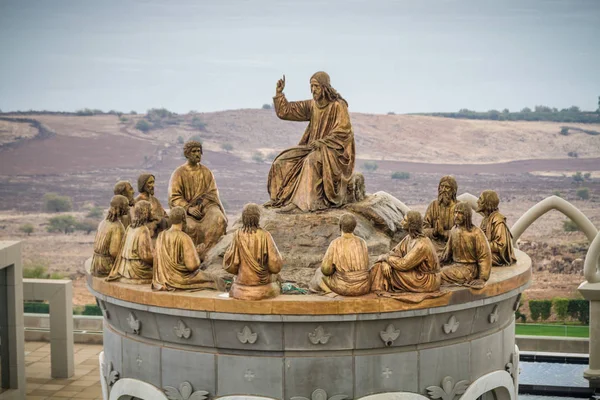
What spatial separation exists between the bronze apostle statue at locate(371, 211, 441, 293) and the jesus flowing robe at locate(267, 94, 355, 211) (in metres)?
2.59

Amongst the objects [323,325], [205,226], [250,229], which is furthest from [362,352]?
[205,226]

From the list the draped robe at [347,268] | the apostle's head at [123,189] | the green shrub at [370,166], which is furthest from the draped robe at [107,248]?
the green shrub at [370,166]

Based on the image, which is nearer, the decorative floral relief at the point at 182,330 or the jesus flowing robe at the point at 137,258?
the decorative floral relief at the point at 182,330

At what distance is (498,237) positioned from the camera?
1748 centimetres

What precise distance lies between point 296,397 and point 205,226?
3.94 meters

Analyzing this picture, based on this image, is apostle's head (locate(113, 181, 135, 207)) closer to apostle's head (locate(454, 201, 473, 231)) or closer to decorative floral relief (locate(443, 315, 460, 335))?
apostle's head (locate(454, 201, 473, 231))

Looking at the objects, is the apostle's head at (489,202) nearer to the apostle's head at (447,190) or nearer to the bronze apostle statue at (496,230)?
the bronze apostle statue at (496,230)

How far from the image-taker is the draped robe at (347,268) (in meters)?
15.2

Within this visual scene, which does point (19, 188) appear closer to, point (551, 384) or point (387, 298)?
point (551, 384)

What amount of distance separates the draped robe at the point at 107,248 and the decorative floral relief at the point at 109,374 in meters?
1.43

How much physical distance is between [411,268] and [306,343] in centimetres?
179

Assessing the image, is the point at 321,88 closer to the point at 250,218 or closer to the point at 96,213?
the point at 250,218

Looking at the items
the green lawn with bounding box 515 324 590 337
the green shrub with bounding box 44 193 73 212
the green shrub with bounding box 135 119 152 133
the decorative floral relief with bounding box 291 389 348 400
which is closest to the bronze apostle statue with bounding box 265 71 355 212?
the decorative floral relief with bounding box 291 389 348 400

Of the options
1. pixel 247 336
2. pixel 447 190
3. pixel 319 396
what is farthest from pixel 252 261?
pixel 447 190
